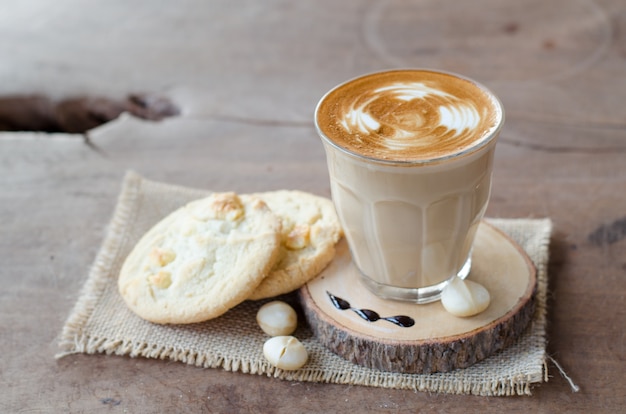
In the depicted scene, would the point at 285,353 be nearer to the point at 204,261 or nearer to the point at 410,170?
the point at 204,261

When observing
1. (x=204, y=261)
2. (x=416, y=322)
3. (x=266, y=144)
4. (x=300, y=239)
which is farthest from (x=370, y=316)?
(x=266, y=144)

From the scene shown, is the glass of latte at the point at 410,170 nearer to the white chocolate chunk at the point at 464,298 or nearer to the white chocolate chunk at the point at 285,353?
the white chocolate chunk at the point at 464,298

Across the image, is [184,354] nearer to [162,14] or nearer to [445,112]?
[445,112]

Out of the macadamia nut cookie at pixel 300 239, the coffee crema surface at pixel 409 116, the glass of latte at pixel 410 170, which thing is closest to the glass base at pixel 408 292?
the glass of latte at pixel 410 170

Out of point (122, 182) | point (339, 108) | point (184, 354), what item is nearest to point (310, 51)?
point (122, 182)

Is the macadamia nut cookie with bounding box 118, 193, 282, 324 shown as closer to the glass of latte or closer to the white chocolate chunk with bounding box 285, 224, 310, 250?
the white chocolate chunk with bounding box 285, 224, 310, 250
